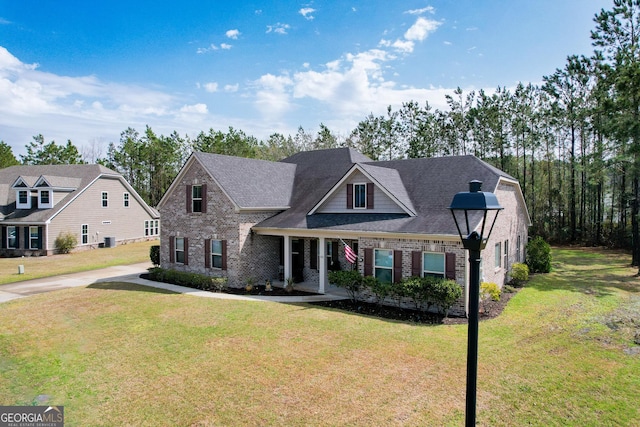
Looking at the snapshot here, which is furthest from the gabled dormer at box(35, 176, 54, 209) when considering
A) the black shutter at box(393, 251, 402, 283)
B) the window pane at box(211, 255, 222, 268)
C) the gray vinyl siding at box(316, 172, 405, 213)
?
the black shutter at box(393, 251, 402, 283)

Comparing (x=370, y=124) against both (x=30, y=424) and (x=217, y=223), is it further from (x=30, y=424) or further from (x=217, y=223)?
(x=30, y=424)

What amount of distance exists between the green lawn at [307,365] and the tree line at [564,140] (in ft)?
45.6

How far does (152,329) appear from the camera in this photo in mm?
12891

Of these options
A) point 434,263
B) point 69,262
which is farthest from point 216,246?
point 69,262

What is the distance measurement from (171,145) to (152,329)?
5349 centimetres

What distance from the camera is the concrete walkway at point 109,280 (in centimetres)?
1719

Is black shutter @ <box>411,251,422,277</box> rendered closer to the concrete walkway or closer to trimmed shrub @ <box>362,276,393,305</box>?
A: trimmed shrub @ <box>362,276,393,305</box>

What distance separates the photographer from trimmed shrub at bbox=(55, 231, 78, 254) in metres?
31.9

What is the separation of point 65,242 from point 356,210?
2666 centimetres

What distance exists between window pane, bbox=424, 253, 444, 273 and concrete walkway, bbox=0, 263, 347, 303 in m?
4.09

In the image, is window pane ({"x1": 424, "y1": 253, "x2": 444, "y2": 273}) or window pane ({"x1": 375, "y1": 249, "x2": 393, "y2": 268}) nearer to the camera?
window pane ({"x1": 424, "y1": 253, "x2": 444, "y2": 273})

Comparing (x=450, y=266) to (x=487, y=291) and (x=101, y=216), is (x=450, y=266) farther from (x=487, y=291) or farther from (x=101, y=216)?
(x=101, y=216)

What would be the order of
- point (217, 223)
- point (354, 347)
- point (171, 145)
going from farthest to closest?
point (171, 145) → point (217, 223) → point (354, 347)

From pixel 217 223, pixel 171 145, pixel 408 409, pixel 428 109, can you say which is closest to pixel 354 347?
pixel 408 409
